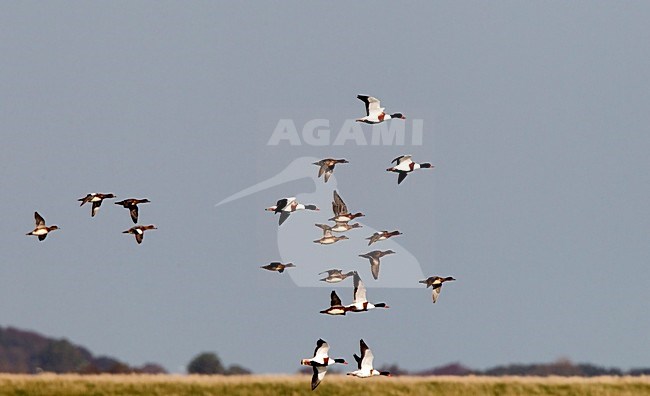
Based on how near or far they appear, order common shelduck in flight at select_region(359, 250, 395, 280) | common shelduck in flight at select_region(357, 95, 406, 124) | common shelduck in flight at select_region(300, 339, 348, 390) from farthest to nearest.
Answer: common shelduck in flight at select_region(359, 250, 395, 280) < common shelduck in flight at select_region(357, 95, 406, 124) < common shelduck in flight at select_region(300, 339, 348, 390)

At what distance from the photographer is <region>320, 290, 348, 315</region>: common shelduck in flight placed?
49938 millimetres

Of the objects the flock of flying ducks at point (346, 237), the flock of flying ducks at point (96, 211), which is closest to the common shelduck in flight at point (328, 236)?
the flock of flying ducks at point (346, 237)

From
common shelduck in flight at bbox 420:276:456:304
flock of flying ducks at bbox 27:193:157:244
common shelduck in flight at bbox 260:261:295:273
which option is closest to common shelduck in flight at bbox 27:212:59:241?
flock of flying ducks at bbox 27:193:157:244

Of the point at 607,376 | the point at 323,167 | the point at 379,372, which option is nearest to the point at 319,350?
the point at 379,372

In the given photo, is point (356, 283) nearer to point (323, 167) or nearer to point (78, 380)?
point (323, 167)

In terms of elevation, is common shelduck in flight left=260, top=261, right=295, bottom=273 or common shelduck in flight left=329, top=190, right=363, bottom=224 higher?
common shelduck in flight left=329, top=190, right=363, bottom=224

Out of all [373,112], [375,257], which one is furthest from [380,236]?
[373,112]

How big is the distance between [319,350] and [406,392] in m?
16.4

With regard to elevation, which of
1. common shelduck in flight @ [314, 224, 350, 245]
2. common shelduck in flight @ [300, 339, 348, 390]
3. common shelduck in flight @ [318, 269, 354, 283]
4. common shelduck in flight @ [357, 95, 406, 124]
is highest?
common shelduck in flight @ [357, 95, 406, 124]

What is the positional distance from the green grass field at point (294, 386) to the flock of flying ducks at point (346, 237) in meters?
7.85

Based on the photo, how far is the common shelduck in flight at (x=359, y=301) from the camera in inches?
2046

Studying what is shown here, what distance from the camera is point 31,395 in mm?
64312

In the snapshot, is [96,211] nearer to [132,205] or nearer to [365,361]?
[132,205]

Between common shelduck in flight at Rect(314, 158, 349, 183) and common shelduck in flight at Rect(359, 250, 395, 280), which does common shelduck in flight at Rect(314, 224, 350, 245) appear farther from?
common shelduck in flight at Rect(314, 158, 349, 183)
